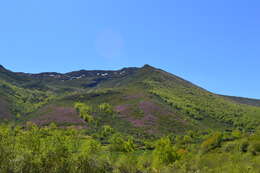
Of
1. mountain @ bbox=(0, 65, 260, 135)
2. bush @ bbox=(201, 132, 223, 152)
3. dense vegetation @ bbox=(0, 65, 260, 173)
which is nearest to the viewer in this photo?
dense vegetation @ bbox=(0, 65, 260, 173)

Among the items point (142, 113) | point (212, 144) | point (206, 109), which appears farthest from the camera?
point (206, 109)

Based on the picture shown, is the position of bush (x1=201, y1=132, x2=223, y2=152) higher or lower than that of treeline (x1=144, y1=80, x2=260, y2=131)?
lower

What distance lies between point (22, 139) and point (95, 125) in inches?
2952

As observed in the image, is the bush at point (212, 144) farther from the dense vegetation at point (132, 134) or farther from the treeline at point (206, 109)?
the treeline at point (206, 109)

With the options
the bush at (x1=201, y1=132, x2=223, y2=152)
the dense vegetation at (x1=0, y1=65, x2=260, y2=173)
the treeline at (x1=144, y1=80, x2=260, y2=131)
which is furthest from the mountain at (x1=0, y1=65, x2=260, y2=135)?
the bush at (x1=201, y1=132, x2=223, y2=152)

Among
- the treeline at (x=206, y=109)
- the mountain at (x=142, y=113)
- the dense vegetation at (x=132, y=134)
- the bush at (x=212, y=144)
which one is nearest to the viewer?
the dense vegetation at (x=132, y=134)

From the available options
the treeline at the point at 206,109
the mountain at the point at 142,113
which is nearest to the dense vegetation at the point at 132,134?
the treeline at the point at 206,109

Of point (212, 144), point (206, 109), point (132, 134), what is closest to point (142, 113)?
point (132, 134)

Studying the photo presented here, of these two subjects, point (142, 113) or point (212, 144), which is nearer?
point (212, 144)

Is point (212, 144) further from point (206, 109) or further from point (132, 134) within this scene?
point (206, 109)

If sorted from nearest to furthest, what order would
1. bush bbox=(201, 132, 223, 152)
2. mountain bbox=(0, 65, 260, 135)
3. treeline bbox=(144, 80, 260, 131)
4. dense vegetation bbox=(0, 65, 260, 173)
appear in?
dense vegetation bbox=(0, 65, 260, 173) → bush bbox=(201, 132, 223, 152) → mountain bbox=(0, 65, 260, 135) → treeline bbox=(144, 80, 260, 131)

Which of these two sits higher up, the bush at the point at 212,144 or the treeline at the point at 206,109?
the treeline at the point at 206,109

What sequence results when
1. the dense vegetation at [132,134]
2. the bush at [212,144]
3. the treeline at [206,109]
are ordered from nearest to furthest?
the dense vegetation at [132,134] → the bush at [212,144] → the treeline at [206,109]

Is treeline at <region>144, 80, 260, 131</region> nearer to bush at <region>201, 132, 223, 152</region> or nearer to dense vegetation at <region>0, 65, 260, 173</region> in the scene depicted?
dense vegetation at <region>0, 65, 260, 173</region>
